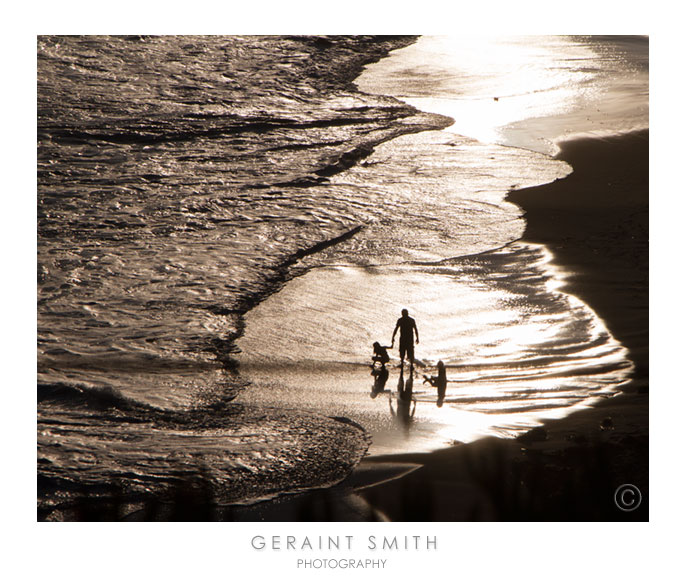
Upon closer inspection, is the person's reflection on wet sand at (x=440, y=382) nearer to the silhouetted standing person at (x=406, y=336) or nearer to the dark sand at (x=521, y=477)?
the silhouetted standing person at (x=406, y=336)

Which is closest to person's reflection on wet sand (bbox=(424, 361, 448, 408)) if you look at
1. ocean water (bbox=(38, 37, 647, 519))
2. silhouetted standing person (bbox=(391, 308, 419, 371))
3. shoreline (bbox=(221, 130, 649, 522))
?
ocean water (bbox=(38, 37, 647, 519))

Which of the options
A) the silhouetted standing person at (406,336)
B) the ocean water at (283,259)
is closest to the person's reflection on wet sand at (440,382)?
the ocean water at (283,259)

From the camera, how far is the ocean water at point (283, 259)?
18.4 feet

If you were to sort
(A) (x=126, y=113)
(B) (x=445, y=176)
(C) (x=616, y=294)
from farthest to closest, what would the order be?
(B) (x=445, y=176) → (A) (x=126, y=113) → (C) (x=616, y=294)

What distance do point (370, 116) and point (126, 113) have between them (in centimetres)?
306

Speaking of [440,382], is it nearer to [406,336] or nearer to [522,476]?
[406,336]

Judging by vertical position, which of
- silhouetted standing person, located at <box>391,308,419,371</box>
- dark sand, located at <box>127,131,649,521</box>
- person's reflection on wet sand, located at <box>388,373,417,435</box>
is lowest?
dark sand, located at <box>127,131,649,521</box>

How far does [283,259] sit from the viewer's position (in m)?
8.75

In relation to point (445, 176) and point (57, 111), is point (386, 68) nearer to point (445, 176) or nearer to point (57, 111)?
point (445, 176)

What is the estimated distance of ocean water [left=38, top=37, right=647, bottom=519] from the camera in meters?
5.61

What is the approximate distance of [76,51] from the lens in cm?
608

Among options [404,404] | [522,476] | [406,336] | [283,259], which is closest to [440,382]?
[404,404]

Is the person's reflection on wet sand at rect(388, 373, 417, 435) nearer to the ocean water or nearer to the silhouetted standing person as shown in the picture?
the ocean water
